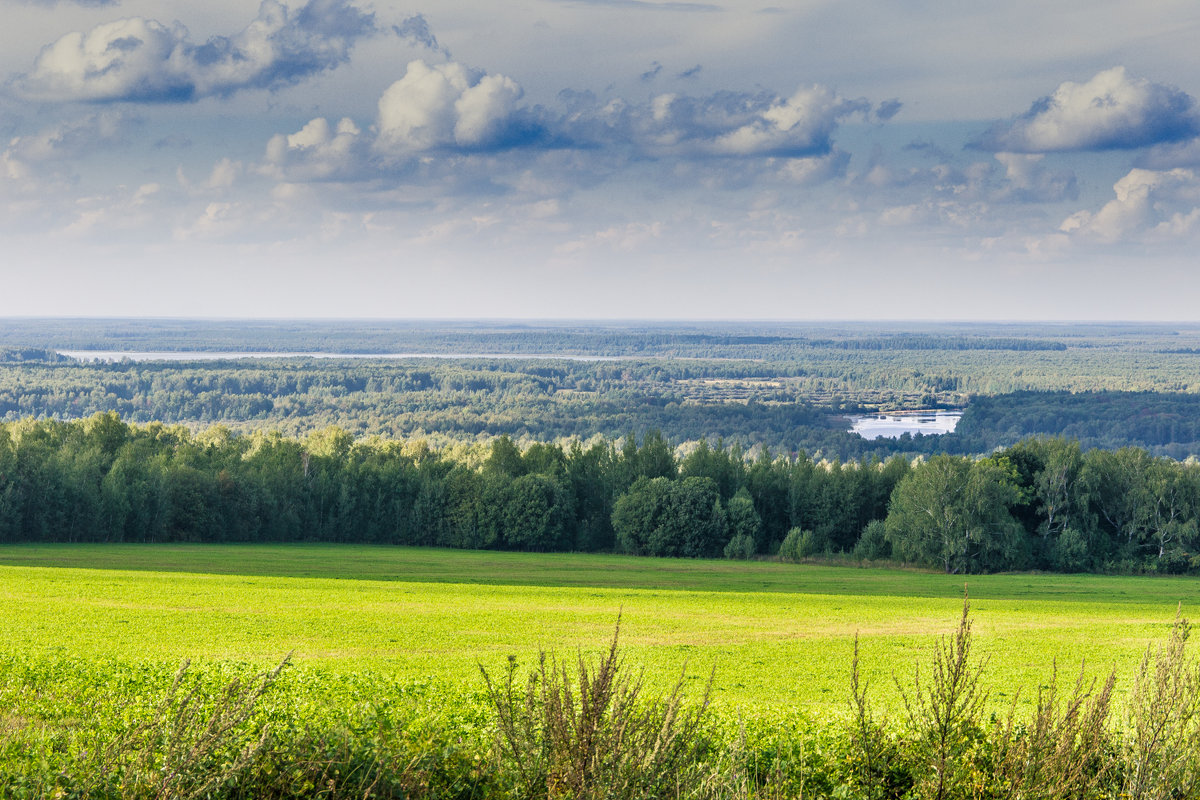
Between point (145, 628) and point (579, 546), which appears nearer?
point (145, 628)

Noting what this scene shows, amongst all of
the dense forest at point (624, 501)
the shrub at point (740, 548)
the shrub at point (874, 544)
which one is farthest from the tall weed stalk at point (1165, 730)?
the shrub at point (740, 548)

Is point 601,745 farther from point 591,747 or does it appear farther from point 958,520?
point 958,520

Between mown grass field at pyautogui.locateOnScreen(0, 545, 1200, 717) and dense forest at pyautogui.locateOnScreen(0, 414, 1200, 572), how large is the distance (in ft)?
42.7

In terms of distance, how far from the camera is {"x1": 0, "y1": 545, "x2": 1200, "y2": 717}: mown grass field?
86.5 ft

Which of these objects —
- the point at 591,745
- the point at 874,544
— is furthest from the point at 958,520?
the point at 591,745

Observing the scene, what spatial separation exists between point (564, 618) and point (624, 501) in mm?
45829

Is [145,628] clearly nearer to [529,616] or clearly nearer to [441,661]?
[441,661]

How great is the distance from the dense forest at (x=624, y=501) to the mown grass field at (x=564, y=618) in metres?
13.0

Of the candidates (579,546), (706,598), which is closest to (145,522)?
(579,546)

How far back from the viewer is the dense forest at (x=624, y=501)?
2864 inches

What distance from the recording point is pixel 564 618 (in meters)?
35.9

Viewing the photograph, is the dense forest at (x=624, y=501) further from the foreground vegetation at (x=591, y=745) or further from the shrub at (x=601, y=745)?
the shrub at (x=601, y=745)

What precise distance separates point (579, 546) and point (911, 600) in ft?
133

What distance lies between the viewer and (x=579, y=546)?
8494cm
